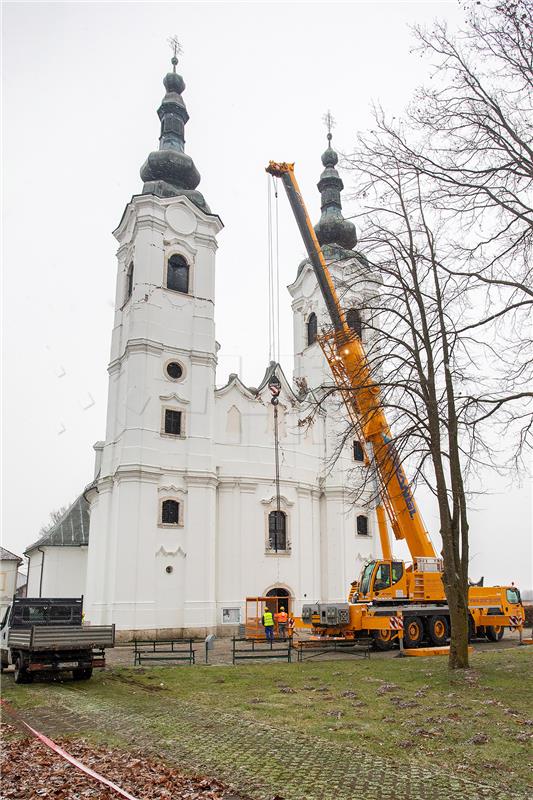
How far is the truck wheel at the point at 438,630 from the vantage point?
841 inches

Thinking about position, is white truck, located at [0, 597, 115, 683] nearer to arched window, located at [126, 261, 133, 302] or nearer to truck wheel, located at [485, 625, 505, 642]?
truck wheel, located at [485, 625, 505, 642]

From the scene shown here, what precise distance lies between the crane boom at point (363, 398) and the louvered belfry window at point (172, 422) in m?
9.57

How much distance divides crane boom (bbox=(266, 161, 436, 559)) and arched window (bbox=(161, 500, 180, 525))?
9.55 metres

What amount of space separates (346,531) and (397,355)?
18.8 m

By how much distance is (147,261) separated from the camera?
3234 cm

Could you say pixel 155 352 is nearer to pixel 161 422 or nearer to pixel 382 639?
pixel 161 422

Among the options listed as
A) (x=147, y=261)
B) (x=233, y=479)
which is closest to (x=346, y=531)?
(x=233, y=479)

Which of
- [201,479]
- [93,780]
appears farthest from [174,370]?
[93,780]

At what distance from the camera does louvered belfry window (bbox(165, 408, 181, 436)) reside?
101 feet

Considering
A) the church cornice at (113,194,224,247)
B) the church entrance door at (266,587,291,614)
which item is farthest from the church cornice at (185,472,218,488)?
the church cornice at (113,194,224,247)

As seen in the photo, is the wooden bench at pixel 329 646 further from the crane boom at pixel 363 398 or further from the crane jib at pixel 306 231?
the crane jib at pixel 306 231

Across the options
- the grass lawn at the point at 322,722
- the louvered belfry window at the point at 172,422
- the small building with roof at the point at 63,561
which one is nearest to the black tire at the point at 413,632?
the grass lawn at the point at 322,722

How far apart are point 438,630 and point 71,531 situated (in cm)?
2774

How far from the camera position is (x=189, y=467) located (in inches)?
1194
